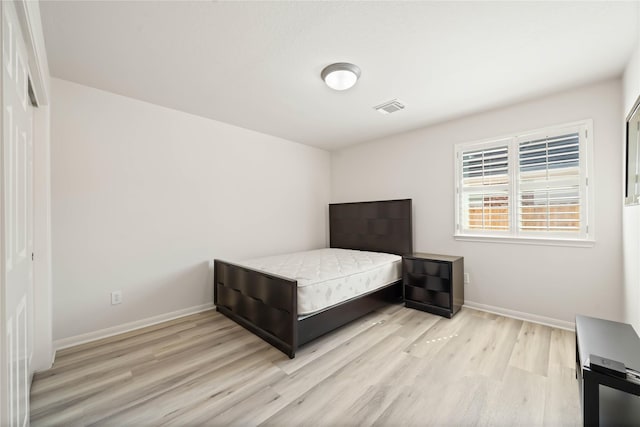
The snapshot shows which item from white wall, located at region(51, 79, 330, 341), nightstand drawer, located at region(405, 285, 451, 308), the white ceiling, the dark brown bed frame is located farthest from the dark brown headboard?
the white ceiling

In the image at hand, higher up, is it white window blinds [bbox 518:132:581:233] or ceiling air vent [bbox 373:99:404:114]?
ceiling air vent [bbox 373:99:404:114]

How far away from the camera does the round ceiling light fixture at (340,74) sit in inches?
83.6

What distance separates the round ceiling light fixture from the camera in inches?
83.6

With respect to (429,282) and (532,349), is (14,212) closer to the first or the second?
(429,282)

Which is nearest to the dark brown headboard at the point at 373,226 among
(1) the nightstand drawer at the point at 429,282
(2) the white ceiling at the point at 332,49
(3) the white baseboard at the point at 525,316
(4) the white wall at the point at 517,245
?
(4) the white wall at the point at 517,245

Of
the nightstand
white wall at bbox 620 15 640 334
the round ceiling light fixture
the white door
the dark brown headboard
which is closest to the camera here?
the white door

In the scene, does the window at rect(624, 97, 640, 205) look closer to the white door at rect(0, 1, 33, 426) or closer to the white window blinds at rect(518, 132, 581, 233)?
the white window blinds at rect(518, 132, 581, 233)

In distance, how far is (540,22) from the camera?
1.70m

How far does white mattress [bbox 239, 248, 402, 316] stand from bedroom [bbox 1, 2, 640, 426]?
28.7 inches

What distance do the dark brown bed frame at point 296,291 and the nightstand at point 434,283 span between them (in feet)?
0.66

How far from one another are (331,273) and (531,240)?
7.02ft

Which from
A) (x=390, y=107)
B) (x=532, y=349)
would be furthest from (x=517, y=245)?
(x=390, y=107)

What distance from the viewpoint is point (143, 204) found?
278 centimetres

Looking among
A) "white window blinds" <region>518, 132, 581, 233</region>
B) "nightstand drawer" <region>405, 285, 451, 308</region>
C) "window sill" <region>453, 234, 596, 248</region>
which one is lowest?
"nightstand drawer" <region>405, 285, 451, 308</region>
